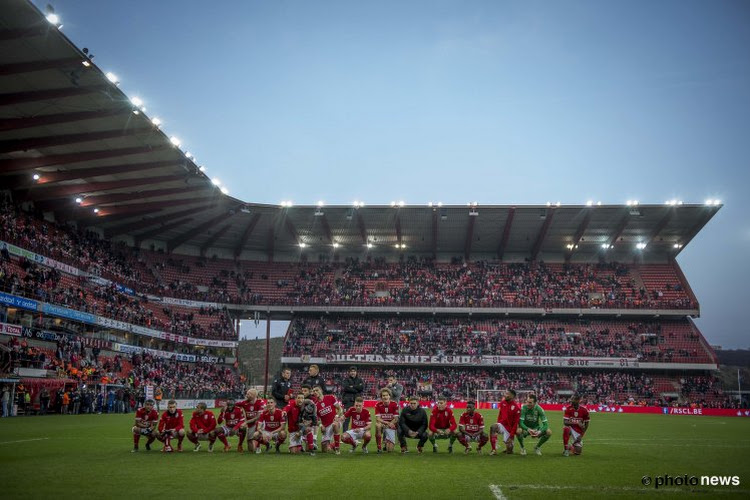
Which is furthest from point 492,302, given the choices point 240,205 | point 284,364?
point 240,205

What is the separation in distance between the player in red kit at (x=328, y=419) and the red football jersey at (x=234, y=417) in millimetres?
2061

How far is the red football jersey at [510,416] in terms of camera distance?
15164 millimetres

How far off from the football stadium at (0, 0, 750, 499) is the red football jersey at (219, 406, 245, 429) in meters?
0.05

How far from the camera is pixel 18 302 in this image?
33438 mm

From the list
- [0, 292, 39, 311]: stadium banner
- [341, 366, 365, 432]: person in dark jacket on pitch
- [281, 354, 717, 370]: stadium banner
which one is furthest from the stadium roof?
[341, 366, 365, 432]: person in dark jacket on pitch

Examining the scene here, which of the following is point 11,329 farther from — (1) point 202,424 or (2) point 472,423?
(2) point 472,423

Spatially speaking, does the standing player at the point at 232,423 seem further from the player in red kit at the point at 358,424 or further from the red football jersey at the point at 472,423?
the red football jersey at the point at 472,423

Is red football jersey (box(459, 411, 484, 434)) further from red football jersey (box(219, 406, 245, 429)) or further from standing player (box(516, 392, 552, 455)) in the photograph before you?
red football jersey (box(219, 406, 245, 429))

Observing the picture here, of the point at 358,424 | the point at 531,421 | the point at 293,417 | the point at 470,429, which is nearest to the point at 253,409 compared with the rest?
the point at 293,417

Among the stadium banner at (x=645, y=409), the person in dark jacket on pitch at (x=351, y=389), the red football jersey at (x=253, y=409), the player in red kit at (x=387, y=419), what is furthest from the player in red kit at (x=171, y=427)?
the stadium banner at (x=645, y=409)

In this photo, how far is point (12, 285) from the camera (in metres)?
33.2

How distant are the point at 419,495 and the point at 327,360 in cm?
4826

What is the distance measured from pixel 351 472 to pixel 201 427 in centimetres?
605

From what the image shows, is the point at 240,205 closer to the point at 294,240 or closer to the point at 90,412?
the point at 294,240
